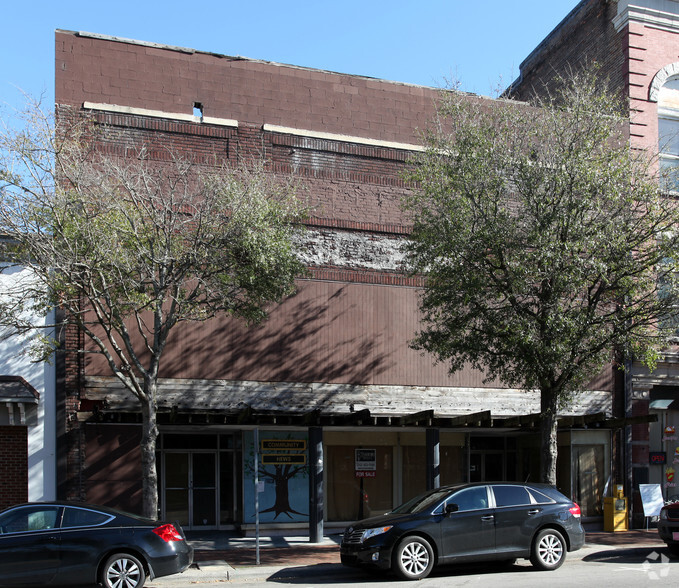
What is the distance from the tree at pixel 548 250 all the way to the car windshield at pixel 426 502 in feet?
9.64

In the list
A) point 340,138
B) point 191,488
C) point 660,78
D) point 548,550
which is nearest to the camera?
point 548,550

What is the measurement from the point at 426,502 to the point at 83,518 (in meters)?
5.48

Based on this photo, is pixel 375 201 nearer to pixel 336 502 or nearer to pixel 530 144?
pixel 530 144

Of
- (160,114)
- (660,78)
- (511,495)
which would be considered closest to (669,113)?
(660,78)

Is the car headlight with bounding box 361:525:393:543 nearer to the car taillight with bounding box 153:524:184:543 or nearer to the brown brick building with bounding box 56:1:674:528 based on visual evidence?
the car taillight with bounding box 153:524:184:543

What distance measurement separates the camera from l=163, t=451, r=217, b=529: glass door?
58.2 ft

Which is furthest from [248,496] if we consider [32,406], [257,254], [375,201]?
[375,201]

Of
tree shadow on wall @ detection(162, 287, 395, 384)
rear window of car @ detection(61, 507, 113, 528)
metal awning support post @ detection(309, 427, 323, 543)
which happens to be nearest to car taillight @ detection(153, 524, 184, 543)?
rear window of car @ detection(61, 507, 113, 528)

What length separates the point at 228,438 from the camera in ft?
60.3

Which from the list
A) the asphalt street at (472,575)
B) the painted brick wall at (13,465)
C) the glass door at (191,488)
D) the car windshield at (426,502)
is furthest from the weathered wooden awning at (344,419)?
the asphalt street at (472,575)

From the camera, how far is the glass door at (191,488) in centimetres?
1773

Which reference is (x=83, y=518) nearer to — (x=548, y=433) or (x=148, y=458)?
(x=148, y=458)

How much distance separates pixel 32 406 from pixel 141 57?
8.61 m

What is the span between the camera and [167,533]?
10.9 meters
